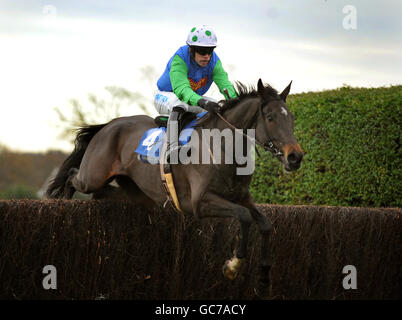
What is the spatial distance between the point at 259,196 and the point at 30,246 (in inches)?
206

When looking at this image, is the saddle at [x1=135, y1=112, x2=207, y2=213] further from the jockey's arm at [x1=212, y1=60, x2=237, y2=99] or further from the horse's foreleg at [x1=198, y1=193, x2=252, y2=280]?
the horse's foreleg at [x1=198, y1=193, x2=252, y2=280]

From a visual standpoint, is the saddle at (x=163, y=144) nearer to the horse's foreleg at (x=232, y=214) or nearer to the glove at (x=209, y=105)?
the glove at (x=209, y=105)

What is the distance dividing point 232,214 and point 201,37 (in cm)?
175

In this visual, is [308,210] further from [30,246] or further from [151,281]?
[30,246]

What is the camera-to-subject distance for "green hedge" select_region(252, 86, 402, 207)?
828cm

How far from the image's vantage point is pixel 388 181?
8234 mm

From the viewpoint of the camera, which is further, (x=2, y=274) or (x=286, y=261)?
(x=286, y=261)

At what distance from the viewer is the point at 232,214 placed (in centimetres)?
509

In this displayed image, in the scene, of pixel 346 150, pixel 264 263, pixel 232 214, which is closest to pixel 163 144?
pixel 232 214

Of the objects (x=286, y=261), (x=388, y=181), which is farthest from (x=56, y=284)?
(x=388, y=181)

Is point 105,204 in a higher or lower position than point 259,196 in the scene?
higher

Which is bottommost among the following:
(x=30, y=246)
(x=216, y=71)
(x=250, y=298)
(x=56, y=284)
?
(x=250, y=298)

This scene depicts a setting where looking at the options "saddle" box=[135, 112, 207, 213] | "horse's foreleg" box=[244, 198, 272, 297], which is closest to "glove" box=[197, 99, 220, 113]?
"saddle" box=[135, 112, 207, 213]

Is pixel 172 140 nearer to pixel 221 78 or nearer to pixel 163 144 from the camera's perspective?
pixel 163 144
